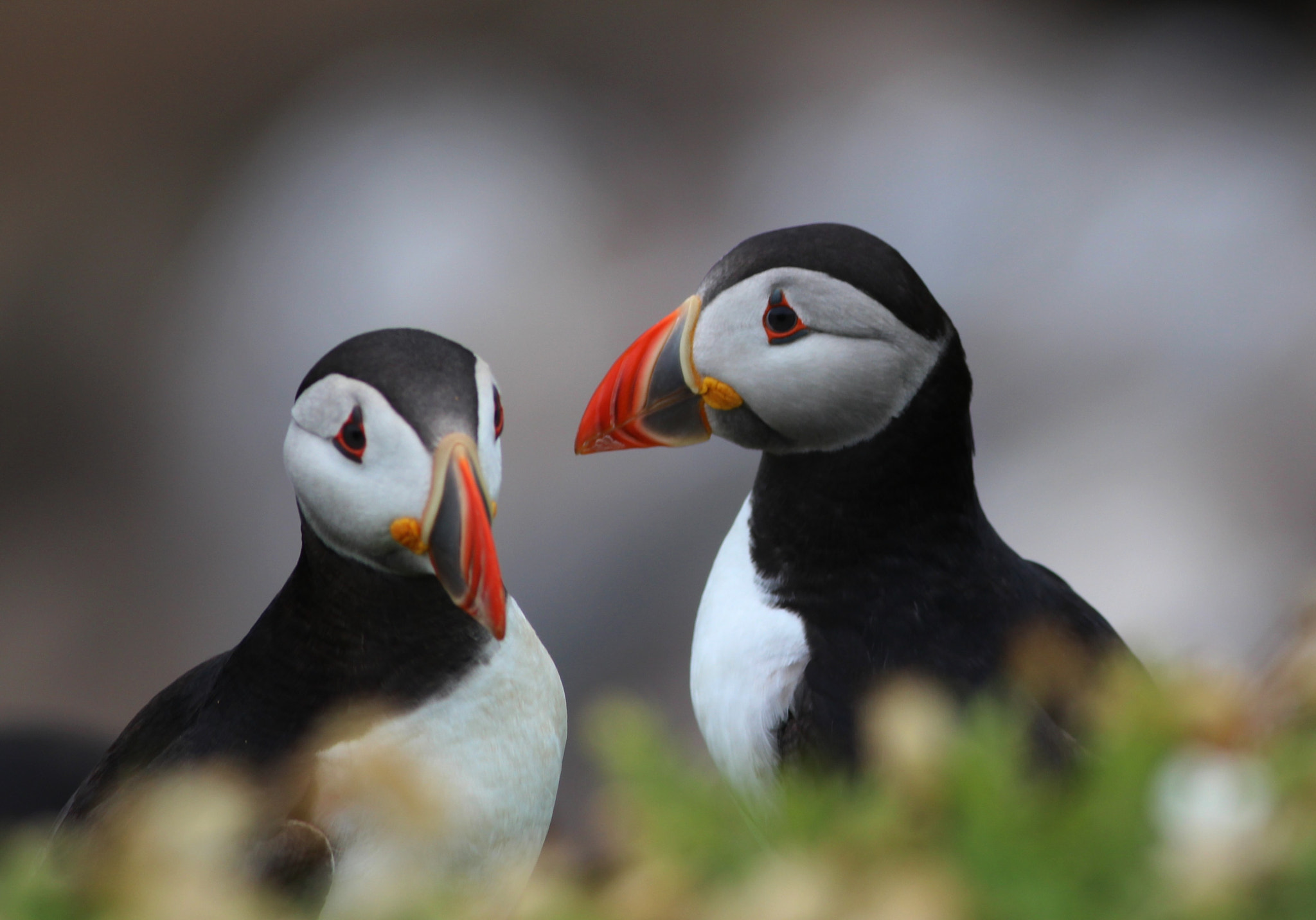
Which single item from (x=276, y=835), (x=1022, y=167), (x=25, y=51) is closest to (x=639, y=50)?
(x=1022, y=167)

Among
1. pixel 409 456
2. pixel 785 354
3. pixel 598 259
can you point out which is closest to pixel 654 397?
pixel 785 354

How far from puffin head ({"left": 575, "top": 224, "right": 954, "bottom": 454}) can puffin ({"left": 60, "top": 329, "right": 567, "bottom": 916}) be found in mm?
294

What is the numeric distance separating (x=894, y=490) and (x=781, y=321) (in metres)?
0.25

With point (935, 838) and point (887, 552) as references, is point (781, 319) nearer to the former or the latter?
point (887, 552)

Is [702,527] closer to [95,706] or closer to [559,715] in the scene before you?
[559,715]

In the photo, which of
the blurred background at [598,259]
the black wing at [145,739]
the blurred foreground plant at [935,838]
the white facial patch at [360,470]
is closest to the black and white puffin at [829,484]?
the white facial patch at [360,470]

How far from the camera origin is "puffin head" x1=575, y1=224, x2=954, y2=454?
5.12 feet

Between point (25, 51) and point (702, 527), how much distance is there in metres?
3.72

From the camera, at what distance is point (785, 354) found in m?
1.59

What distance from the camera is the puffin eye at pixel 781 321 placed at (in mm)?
1584

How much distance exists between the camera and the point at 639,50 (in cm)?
532

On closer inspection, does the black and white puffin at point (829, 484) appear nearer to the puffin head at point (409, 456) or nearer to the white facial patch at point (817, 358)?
the white facial patch at point (817, 358)

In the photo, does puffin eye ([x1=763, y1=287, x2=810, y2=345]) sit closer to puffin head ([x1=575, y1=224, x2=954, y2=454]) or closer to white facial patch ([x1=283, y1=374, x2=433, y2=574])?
puffin head ([x1=575, y1=224, x2=954, y2=454])

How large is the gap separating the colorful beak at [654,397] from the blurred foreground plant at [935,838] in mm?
831
